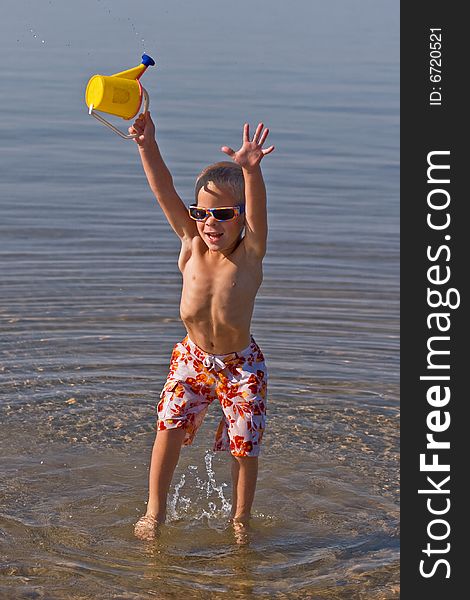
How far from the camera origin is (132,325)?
9.55m

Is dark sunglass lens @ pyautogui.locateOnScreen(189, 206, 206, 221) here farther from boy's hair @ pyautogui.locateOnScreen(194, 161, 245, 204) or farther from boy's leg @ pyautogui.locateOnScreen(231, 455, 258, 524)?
boy's leg @ pyautogui.locateOnScreen(231, 455, 258, 524)

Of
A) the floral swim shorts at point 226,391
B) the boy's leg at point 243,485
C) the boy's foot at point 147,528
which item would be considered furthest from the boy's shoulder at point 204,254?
the boy's foot at point 147,528

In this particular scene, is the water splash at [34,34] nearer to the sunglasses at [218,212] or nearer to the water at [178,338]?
the water at [178,338]

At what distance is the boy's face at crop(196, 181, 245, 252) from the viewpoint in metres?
5.98

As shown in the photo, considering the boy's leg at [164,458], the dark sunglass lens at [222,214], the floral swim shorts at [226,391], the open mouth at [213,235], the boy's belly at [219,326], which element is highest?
the dark sunglass lens at [222,214]

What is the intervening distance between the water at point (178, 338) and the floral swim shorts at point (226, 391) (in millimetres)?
589

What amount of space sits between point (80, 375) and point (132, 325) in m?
1.13

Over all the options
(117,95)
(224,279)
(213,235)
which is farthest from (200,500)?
(117,95)

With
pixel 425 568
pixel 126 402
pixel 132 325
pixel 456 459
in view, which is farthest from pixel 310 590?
pixel 132 325

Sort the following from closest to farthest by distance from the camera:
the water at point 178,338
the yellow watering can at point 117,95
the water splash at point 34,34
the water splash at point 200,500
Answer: the yellow watering can at point 117,95 → the water at point 178,338 → the water splash at point 200,500 → the water splash at point 34,34

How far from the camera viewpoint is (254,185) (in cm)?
577

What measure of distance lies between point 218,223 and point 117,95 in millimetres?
765

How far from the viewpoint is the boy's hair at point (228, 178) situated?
6.04 meters

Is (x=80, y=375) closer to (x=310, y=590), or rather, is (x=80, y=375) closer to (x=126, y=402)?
(x=126, y=402)
